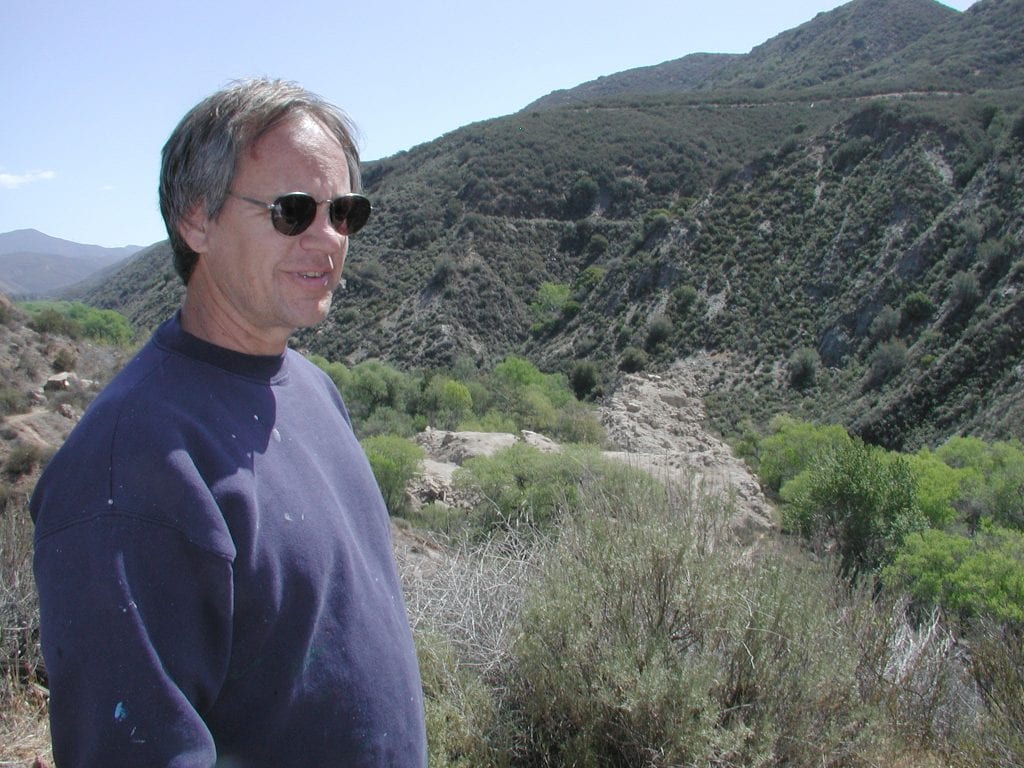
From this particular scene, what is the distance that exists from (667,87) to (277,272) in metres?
89.5

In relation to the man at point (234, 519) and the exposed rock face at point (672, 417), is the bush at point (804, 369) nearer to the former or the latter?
the exposed rock face at point (672, 417)

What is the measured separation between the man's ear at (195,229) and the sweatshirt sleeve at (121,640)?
53cm

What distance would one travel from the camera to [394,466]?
16.5 meters

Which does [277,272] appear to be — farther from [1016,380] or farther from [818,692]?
[1016,380]

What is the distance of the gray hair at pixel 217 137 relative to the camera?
4.27 ft

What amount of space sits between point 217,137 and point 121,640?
78cm

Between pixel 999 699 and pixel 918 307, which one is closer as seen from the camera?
pixel 999 699

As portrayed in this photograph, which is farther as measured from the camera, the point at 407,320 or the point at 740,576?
the point at 407,320

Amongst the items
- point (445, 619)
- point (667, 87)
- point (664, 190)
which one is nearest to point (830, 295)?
point (664, 190)

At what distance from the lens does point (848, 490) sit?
16.7 meters

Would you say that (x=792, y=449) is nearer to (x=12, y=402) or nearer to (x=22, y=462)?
(x=22, y=462)

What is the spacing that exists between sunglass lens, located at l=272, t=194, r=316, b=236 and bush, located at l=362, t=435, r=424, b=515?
46.9 ft

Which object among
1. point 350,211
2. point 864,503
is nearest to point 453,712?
point 350,211

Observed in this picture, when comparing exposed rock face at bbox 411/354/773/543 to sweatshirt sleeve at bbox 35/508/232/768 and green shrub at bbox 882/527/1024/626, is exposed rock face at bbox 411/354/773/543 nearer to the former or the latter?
Result: green shrub at bbox 882/527/1024/626
